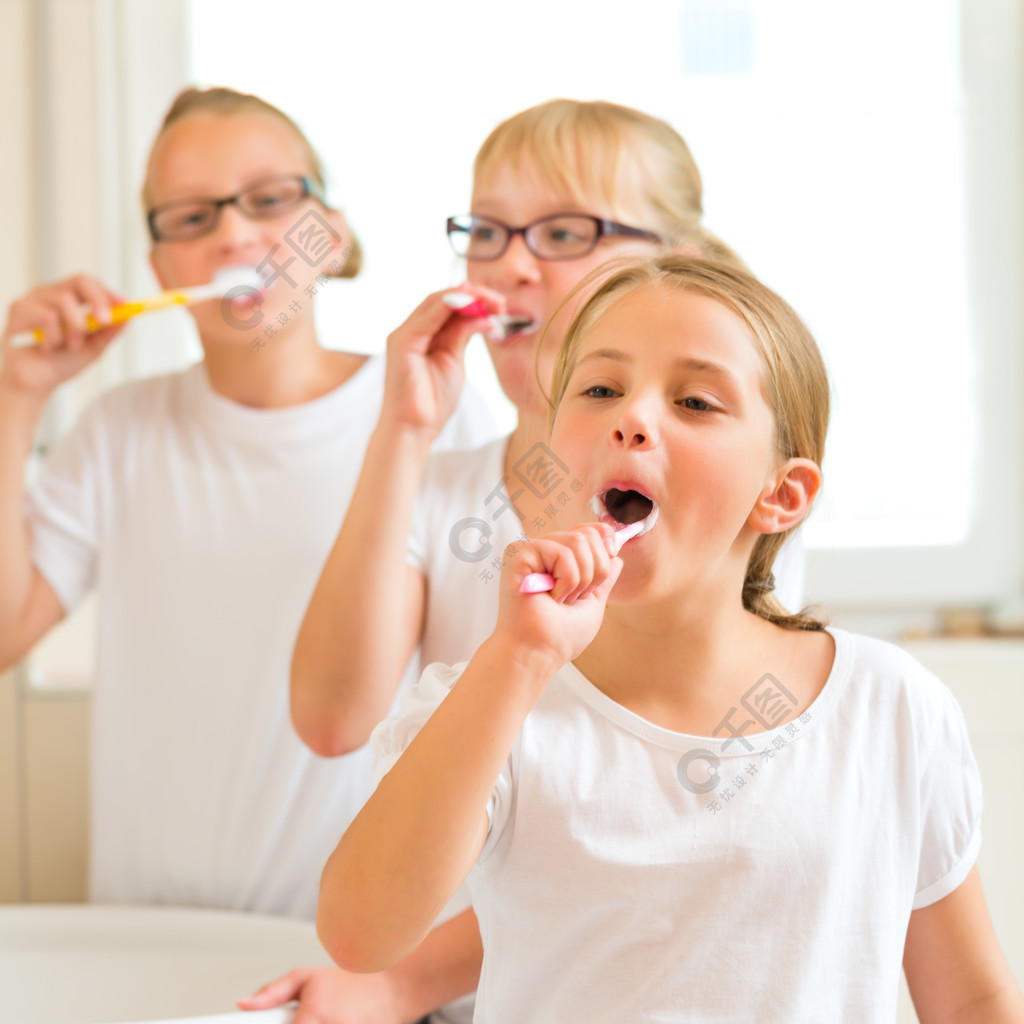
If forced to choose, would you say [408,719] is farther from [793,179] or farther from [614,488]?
[793,179]

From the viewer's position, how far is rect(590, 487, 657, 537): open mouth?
2.08 ft

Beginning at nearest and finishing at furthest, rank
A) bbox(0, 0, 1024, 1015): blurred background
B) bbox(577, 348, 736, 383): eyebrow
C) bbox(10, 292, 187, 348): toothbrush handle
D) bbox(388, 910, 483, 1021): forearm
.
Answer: bbox(577, 348, 736, 383): eyebrow
bbox(388, 910, 483, 1021): forearm
bbox(10, 292, 187, 348): toothbrush handle
bbox(0, 0, 1024, 1015): blurred background

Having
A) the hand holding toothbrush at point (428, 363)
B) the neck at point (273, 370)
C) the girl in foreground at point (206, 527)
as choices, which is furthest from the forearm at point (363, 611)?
the neck at point (273, 370)

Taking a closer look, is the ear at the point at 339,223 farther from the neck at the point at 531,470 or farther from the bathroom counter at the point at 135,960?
the bathroom counter at the point at 135,960

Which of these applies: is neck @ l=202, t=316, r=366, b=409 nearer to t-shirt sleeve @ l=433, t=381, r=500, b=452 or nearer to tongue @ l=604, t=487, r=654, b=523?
t-shirt sleeve @ l=433, t=381, r=500, b=452

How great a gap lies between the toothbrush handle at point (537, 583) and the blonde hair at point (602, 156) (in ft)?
1.50

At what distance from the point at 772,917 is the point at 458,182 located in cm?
111

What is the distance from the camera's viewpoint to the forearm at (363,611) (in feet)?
2.76

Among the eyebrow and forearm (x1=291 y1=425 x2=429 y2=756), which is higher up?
the eyebrow

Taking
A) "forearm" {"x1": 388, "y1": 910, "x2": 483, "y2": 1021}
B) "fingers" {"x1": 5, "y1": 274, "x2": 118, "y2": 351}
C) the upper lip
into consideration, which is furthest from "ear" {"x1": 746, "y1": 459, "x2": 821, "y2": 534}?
"fingers" {"x1": 5, "y1": 274, "x2": 118, "y2": 351}

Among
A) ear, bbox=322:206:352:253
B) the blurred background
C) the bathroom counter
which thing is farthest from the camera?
the blurred background

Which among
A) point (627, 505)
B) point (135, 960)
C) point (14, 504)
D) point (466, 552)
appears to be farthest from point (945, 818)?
point (14, 504)

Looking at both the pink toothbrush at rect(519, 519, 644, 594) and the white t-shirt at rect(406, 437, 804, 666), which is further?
the white t-shirt at rect(406, 437, 804, 666)

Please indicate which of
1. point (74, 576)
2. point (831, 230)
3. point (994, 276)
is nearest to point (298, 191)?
point (74, 576)
